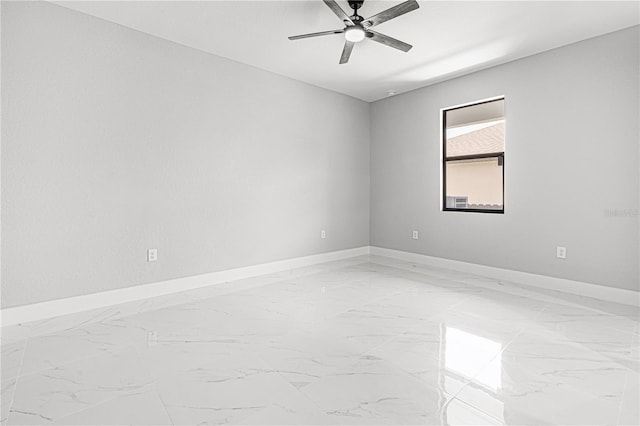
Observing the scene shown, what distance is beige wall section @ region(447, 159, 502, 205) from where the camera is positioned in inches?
166

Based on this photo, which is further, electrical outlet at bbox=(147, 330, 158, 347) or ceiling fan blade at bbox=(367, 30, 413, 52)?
ceiling fan blade at bbox=(367, 30, 413, 52)

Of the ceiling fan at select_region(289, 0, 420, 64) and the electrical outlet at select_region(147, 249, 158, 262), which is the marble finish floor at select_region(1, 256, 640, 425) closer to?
the electrical outlet at select_region(147, 249, 158, 262)

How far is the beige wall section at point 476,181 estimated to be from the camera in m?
4.22

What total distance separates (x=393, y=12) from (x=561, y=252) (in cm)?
299

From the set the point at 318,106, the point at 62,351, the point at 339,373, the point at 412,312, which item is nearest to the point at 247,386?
the point at 339,373

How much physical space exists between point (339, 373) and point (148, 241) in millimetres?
2404

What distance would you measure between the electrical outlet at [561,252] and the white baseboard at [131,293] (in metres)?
3.00

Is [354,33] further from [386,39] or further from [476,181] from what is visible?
[476,181]

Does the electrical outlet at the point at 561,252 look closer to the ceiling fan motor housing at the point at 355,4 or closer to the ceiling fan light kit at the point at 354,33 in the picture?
the ceiling fan light kit at the point at 354,33

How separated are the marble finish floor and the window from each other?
1.50 m

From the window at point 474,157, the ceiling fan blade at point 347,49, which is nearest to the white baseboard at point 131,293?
the window at point 474,157

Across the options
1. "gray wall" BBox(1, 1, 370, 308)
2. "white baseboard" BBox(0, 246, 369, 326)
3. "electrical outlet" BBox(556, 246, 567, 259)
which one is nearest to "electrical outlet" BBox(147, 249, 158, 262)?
"gray wall" BBox(1, 1, 370, 308)

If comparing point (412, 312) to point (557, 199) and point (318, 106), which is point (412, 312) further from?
point (318, 106)

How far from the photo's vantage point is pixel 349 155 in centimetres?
543
